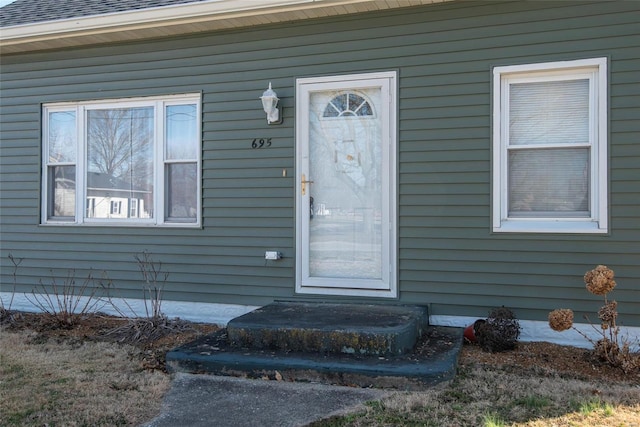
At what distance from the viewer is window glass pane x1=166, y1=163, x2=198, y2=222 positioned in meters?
5.97

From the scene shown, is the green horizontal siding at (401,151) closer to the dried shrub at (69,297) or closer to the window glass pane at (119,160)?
the dried shrub at (69,297)

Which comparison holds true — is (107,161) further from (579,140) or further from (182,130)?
(579,140)

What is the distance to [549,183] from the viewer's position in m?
4.82

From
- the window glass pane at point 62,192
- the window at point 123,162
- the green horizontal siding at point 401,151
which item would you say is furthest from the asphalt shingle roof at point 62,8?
the window glass pane at point 62,192

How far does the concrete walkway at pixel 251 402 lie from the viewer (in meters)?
3.20

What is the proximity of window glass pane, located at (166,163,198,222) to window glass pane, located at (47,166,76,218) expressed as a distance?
1367mm

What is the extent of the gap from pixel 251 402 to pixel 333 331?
0.88 m

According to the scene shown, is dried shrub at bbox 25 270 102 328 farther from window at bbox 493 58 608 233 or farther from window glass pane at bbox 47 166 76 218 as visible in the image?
window at bbox 493 58 608 233

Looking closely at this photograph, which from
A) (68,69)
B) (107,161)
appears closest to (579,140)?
(107,161)

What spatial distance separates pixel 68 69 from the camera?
6.38m

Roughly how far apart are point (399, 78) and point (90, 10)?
3707 millimetres

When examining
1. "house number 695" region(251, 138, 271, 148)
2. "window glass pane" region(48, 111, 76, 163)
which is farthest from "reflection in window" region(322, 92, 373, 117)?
"window glass pane" region(48, 111, 76, 163)

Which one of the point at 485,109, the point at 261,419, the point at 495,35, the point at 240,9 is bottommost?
the point at 261,419

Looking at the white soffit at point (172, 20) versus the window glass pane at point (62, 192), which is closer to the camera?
the white soffit at point (172, 20)
